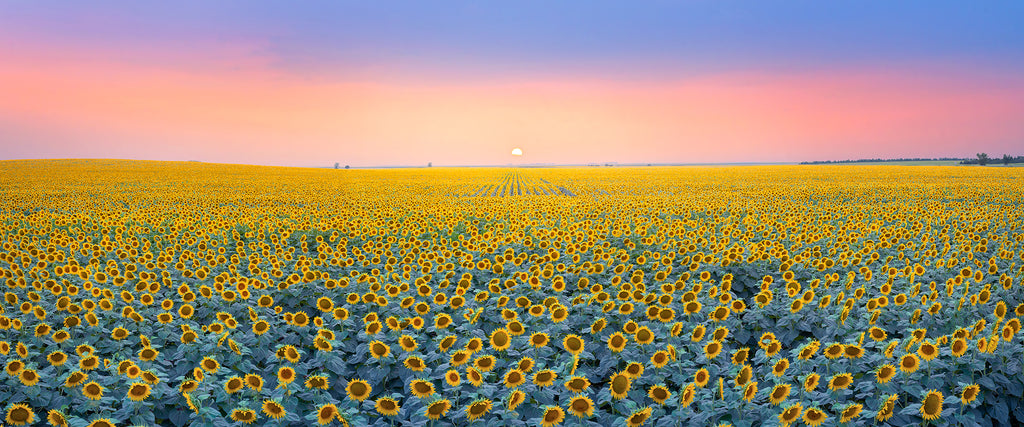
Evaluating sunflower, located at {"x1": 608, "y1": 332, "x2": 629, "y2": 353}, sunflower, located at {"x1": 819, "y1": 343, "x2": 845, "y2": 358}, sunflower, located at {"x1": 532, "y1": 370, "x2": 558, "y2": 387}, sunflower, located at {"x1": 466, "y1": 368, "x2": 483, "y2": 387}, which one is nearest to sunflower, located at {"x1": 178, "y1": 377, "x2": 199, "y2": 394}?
sunflower, located at {"x1": 466, "y1": 368, "x2": 483, "y2": 387}

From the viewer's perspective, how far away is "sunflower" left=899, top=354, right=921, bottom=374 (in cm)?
425

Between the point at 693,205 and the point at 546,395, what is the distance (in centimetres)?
1623

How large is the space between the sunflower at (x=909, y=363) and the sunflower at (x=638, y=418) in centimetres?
233

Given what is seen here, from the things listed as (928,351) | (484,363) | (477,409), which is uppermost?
(928,351)

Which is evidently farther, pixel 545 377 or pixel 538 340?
pixel 538 340

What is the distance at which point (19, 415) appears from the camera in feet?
12.9

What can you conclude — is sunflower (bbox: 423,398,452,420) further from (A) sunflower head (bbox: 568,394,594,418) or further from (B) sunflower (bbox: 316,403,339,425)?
(A) sunflower head (bbox: 568,394,594,418)

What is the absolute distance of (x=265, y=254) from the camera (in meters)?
10.1

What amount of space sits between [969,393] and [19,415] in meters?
7.37

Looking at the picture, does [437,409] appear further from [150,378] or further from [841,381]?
[841,381]

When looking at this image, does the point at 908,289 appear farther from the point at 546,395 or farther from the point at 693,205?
the point at 693,205

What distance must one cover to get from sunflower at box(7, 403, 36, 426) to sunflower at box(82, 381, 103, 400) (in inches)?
13.9

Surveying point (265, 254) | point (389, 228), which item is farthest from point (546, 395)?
point (389, 228)

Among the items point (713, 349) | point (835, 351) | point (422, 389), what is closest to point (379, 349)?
point (422, 389)
